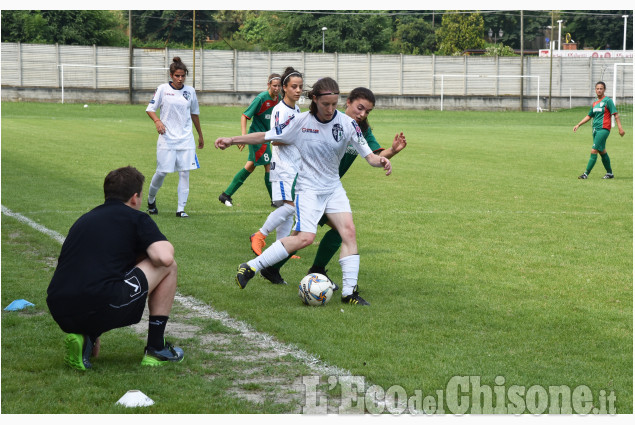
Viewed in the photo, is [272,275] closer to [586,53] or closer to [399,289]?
[399,289]

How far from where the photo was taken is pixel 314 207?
661 centimetres

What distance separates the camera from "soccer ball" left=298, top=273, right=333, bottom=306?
6.41 metres

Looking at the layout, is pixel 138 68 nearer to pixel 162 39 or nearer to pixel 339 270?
pixel 162 39

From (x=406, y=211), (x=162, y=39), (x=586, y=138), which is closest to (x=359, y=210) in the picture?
(x=406, y=211)

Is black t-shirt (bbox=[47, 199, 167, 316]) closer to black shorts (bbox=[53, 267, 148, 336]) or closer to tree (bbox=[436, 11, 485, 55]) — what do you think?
black shorts (bbox=[53, 267, 148, 336])

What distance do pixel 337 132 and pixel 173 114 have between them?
5654mm

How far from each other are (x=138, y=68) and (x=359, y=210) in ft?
134


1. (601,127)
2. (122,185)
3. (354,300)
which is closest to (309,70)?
(601,127)

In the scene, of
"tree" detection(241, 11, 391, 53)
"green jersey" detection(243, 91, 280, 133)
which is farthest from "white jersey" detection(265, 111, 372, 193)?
"tree" detection(241, 11, 391, 53)

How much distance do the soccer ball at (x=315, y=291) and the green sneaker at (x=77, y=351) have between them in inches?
80.6

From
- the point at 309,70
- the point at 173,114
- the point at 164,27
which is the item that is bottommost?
the point at 173,114

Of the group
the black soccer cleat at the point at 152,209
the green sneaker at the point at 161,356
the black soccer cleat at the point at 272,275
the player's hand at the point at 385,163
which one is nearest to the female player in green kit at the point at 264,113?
the black soccer cleat at the point at 152,209

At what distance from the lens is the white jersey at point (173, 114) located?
11.7 m

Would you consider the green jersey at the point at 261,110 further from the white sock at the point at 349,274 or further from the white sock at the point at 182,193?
the white sock at the point at 349,274
